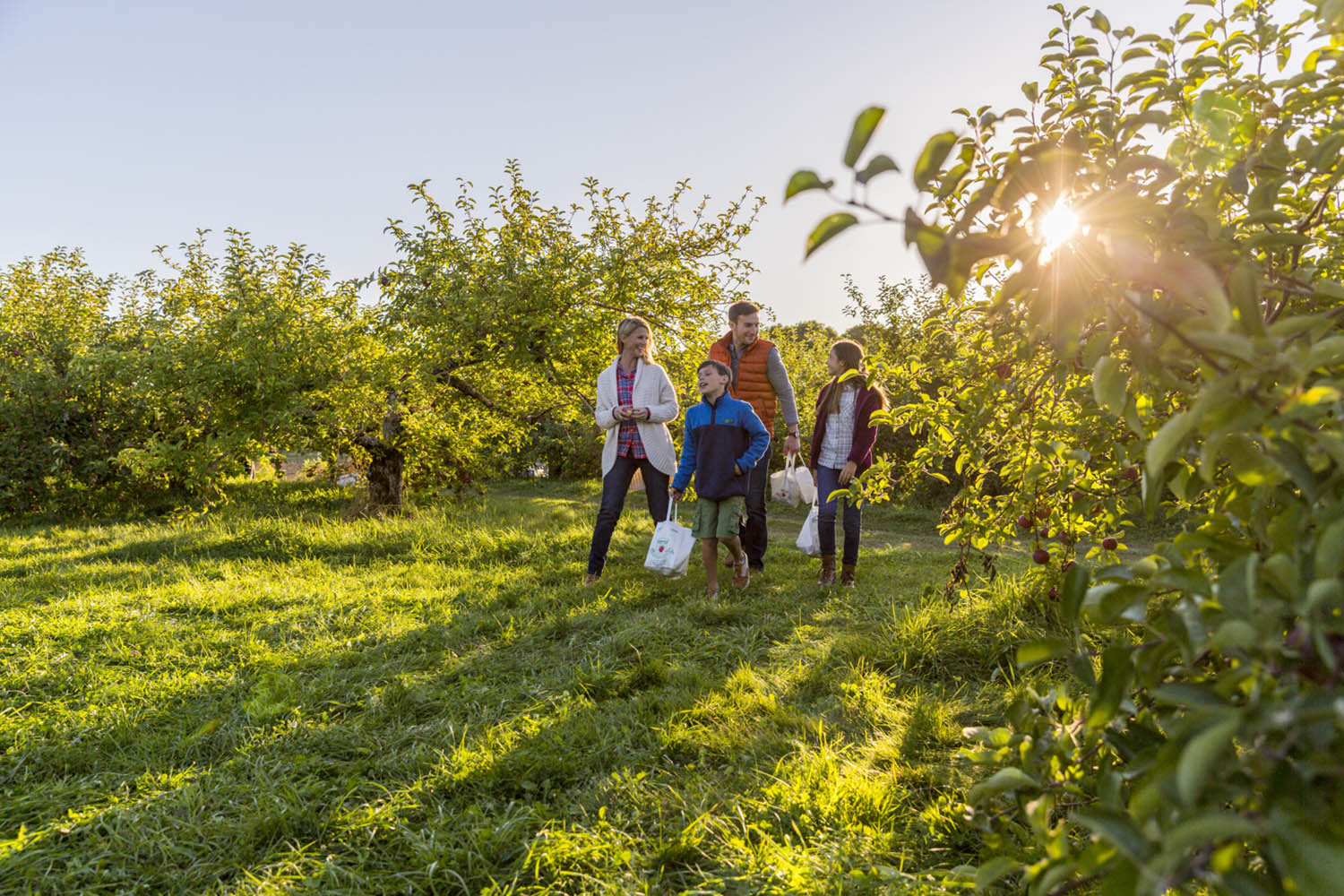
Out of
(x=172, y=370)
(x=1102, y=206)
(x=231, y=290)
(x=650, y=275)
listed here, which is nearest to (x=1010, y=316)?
(x=1102, y=206)

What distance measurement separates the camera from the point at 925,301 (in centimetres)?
1319

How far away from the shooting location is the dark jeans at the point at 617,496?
5.41 m

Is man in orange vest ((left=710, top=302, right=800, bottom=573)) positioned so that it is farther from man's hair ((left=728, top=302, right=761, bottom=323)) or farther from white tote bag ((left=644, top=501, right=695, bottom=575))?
A: white tote bag ((left=644, top=501, right=695, bottom=575))

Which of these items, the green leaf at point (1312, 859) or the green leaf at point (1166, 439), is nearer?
the green leaf at point (1312, 859)

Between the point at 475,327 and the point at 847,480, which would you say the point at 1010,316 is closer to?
the point at 847,480

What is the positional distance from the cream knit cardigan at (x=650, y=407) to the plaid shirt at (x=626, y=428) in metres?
0.02

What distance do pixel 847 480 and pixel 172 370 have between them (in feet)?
22.6

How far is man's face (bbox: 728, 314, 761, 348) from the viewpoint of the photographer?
5.59 meters

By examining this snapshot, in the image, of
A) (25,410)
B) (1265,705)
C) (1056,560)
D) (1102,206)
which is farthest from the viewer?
(25,410)

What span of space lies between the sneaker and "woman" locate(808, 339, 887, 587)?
570mm

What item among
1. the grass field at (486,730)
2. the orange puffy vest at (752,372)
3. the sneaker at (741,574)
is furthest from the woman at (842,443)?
the sneaker at (741,574)

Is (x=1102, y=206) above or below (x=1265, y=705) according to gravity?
above

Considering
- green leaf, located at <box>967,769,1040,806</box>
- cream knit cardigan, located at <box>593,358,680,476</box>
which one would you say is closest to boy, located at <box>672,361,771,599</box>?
cream knit cardigan, located at <box>593,358,680,476</box>

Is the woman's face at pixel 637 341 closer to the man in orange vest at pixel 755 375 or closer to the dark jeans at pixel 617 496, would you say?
the man in orange vest at pixel 755 375
